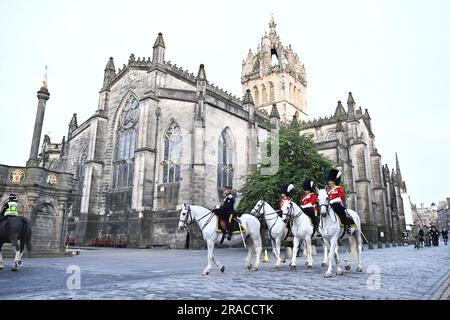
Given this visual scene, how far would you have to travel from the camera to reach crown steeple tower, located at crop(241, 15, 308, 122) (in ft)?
187

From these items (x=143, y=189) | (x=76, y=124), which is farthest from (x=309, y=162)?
(x=76, y=124)

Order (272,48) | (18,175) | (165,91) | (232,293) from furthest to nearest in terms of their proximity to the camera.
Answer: (272,48)
(165,91)
(18,175)
(232,293)

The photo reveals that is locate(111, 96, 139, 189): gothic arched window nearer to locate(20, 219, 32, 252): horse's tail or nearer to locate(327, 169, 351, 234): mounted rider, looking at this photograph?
locate(20, 219, 32, 252): horse's tail

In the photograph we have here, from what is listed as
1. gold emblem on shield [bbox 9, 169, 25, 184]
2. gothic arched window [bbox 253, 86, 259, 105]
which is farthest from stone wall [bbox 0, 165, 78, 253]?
gothic arched window [bbox 253, 86, 259, 105]

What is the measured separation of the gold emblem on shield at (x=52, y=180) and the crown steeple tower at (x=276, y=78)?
43.7m

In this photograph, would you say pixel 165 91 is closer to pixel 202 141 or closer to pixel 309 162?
pixel 202 141

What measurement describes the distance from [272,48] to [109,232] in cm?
4798

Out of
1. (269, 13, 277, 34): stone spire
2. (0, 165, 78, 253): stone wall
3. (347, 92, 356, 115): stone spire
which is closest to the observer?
(0, 165, 78, 253): stone wall

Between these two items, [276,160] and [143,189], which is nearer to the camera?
[276,160]

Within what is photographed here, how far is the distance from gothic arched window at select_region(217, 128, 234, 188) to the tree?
20.9 ft

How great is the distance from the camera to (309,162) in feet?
69.9

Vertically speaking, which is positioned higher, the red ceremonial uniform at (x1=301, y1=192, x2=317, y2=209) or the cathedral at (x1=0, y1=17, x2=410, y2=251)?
the cathedral at (x1=0, y1=17, x2=410, y2=251)

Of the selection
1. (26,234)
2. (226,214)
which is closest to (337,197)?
(226,214)

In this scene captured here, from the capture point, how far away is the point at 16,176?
1559 cm
